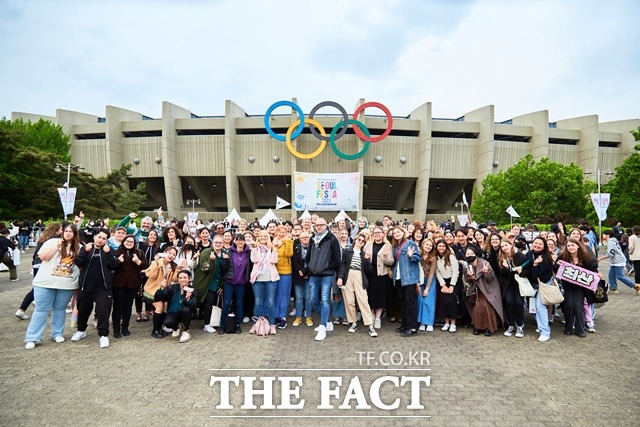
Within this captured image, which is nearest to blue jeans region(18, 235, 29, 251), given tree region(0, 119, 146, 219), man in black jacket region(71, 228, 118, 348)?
tree region(0, 119, 146, 219)

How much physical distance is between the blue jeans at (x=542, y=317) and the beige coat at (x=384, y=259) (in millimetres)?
2546

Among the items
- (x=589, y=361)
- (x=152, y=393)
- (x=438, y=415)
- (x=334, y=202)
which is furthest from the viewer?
(x=334, y=202)

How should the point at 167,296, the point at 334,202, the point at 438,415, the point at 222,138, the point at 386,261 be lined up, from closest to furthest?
the point at 438,415 < the point at 167,296 < the point at 386,261 < the point at 334,202 < the point at 222,138

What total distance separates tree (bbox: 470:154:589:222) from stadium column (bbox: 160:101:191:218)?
2974cm

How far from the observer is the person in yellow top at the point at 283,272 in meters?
6.57

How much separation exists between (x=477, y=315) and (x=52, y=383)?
247 inches

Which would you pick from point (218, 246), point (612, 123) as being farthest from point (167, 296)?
→ point (612, 123)

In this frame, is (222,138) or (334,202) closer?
(334,202)

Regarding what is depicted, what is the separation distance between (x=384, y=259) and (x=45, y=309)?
5.48 m

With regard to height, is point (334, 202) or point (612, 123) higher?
point (612, 123)

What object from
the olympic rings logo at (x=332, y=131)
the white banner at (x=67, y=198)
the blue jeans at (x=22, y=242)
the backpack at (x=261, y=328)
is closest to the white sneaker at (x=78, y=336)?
the backpack at (x=261, y=328)

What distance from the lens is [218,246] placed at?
246 inches

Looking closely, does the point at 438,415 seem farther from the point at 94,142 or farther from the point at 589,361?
the point at 94,142

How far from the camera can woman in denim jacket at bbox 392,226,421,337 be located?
621 cm
